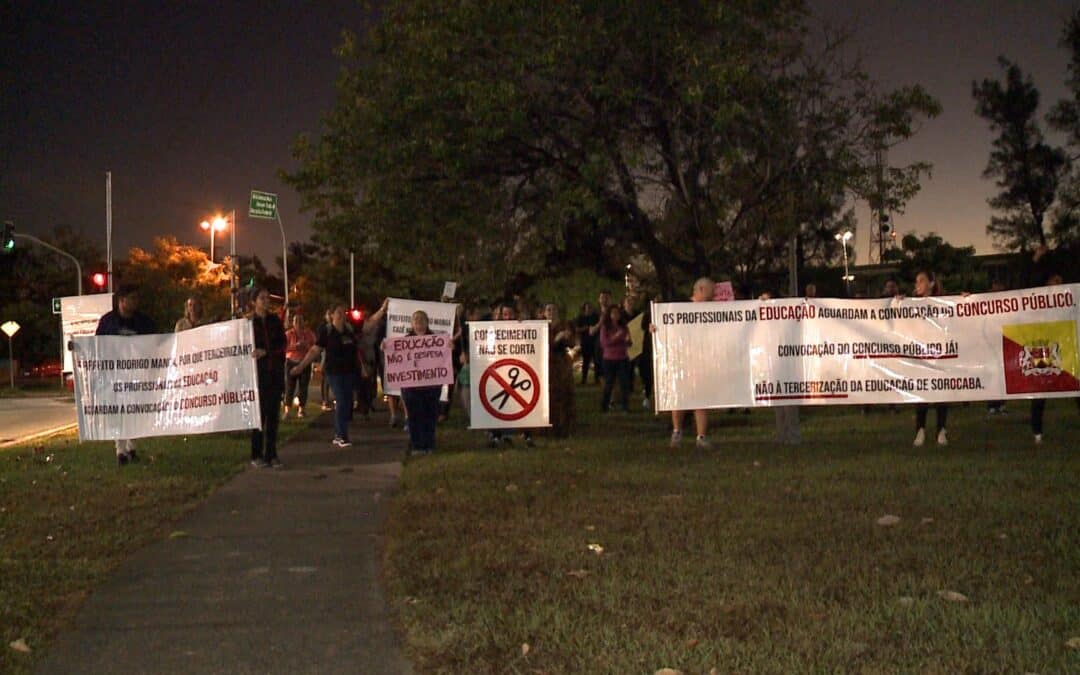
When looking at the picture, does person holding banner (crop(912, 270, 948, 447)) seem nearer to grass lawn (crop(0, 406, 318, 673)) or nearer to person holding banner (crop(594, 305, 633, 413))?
person holding banner (crop(594, 305, 633, 413))

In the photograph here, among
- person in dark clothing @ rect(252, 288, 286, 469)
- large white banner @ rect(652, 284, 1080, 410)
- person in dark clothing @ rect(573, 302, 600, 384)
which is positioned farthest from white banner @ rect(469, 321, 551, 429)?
person in dark clothing @ rect(573, 302, 600, 384)

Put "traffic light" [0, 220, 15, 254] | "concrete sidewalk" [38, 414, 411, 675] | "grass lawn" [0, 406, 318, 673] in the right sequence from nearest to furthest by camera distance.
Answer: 1. "concrete sidewalk" [38, 414, 411, 675]
2. "grass lawn" [0, 406, 318, 673]
3. "traffic light" [0, 220, 15, 254]

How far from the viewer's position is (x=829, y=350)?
11.4m

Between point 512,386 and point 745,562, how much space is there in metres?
6.41

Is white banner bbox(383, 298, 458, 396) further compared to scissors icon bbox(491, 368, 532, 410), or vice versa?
white banner bbox(383, 298, 458, 396)

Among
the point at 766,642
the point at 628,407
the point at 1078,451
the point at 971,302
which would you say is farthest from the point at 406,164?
the point at 766,642

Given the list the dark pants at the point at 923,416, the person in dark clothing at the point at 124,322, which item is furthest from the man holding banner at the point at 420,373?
the dark pants at the point at 923,416

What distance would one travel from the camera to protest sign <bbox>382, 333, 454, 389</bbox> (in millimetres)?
12273

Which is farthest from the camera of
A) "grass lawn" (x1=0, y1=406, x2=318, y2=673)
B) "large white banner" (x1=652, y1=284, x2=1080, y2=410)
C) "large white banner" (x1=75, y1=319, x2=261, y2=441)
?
"large white banner" (x1=652, y1=284, x2=1080, y2=410)

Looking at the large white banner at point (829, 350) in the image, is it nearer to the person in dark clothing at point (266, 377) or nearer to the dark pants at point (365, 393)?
the person in dark clothing at point (266, 377)

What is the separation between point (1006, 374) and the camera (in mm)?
11148

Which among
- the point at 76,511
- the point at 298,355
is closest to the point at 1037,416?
the point at 76,511

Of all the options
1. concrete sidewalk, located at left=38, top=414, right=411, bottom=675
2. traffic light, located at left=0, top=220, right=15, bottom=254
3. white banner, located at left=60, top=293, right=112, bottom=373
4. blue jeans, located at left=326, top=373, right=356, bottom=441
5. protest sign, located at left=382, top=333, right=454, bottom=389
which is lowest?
concrete sidewalk, located at left=38, top=414, right=411, bottom=675

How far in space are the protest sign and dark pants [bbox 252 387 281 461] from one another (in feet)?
5.13
